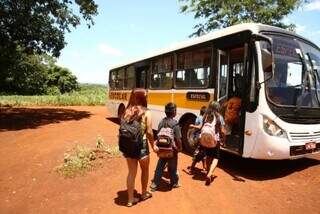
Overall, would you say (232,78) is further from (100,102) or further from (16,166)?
(100,102)

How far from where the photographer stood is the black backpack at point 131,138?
19.9 ft

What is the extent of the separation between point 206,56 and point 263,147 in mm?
3024

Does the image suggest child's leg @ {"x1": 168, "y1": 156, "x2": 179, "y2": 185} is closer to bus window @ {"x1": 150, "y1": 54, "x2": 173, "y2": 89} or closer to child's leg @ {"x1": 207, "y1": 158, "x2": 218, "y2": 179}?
child's leg @ {"x1": 207, "y1": 158, "x2": 218, "y2": 179}

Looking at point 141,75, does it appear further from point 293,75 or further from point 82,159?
point 293,75

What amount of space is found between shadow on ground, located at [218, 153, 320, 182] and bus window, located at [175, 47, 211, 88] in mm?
2088

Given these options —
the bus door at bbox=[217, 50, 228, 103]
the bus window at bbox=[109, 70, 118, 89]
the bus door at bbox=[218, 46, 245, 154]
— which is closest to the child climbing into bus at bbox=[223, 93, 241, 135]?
the bus door at bbox=[218, 46, 245, 154]

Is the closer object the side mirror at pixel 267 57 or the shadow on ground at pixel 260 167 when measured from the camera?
the side mirror at pixel 267 57

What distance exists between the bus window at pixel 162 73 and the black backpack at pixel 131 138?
17.5ft

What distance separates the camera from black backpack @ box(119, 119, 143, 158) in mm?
6070

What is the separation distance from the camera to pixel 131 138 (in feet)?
19.9

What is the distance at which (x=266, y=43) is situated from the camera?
8.01 metres

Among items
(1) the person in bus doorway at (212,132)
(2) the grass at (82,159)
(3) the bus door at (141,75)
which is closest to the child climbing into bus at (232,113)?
(1) the person in bus doorway at (212,132)

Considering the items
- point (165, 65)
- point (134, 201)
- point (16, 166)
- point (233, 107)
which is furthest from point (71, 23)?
point (134, 201)

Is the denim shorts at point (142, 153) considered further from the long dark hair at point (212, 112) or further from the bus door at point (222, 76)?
the bus door at point (222, 76)
